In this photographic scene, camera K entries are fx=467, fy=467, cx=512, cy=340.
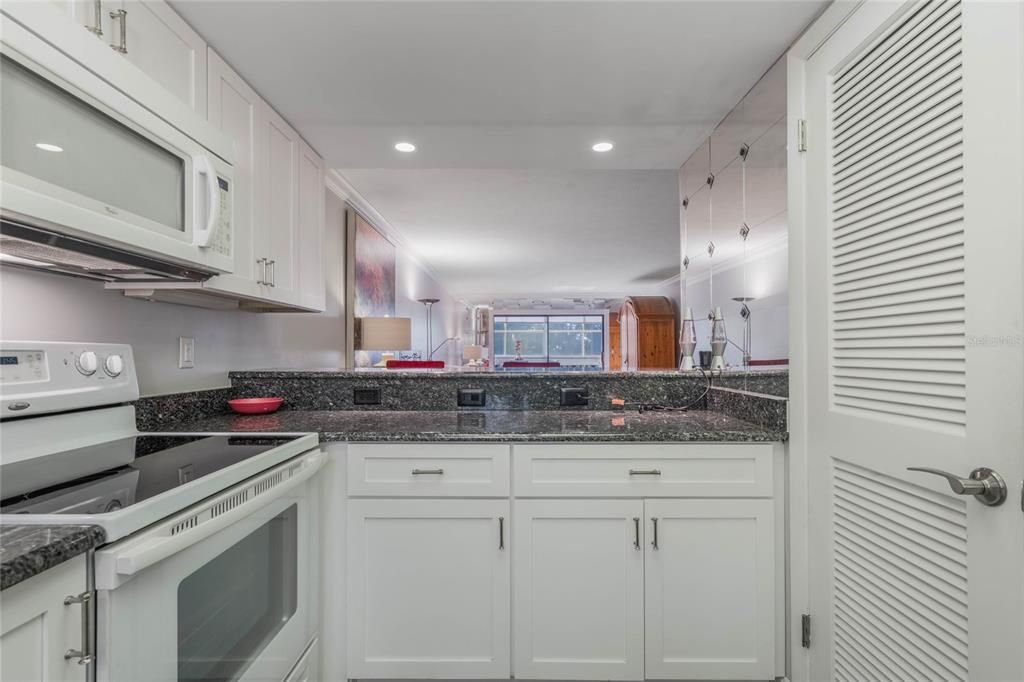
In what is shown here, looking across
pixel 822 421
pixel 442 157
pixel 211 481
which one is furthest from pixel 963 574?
pixel 442 157

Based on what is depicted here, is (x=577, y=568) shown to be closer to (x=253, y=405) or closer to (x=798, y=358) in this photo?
(x=798, y=358)

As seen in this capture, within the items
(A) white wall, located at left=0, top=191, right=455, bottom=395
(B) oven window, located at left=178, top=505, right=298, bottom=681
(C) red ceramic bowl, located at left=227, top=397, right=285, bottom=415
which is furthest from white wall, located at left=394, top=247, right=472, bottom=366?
(B) oven window, located at left=178, top=505, right=298, bottom=681

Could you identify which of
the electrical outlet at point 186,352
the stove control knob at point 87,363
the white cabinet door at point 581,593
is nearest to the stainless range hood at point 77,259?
the stove control knob at point 87,363

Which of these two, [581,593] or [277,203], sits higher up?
[277,203]

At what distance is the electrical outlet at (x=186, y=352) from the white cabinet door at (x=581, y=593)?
4.68ft

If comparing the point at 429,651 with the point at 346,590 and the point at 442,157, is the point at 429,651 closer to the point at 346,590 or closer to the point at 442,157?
the point at 346,590

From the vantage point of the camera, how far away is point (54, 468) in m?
1.05

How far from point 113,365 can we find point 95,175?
60cm

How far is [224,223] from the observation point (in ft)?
4.53

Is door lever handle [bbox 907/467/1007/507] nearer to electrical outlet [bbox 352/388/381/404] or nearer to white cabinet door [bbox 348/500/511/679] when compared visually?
white cabinet door [bbox 348/500/511/679]

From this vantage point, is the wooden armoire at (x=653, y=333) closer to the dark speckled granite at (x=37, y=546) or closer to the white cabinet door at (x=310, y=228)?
the white cabinet door at (x=310, y=228)

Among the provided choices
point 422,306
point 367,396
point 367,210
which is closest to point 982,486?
point 367,396

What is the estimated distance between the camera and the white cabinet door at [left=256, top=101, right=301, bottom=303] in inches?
70.7

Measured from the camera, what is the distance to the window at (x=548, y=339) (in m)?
12.9
